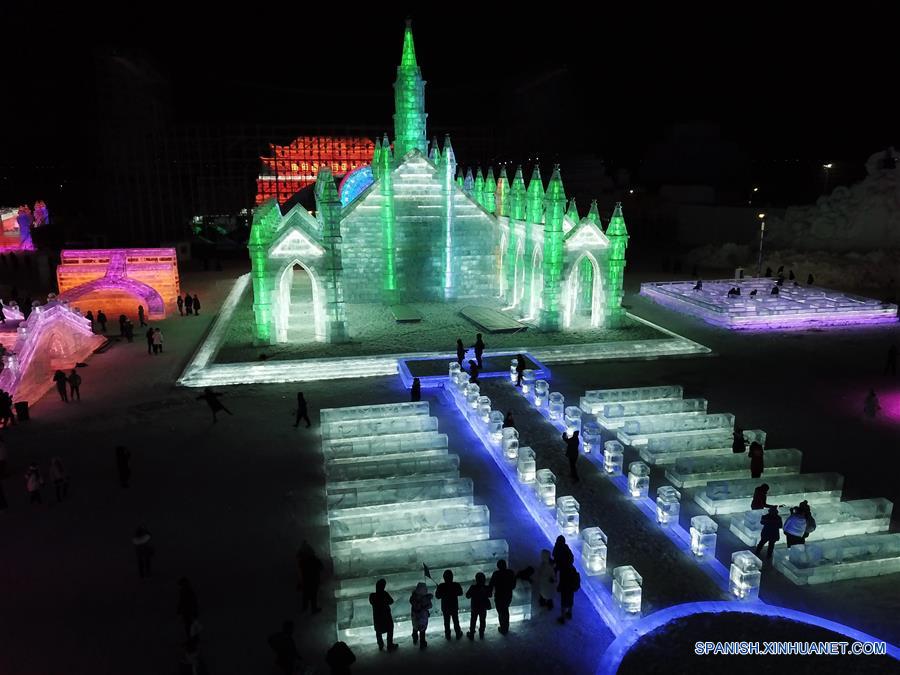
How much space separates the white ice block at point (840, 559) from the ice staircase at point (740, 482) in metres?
0.02

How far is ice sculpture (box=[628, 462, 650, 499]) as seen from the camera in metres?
13.8

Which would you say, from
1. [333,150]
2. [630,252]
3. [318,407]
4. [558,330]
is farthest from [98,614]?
[333,150]

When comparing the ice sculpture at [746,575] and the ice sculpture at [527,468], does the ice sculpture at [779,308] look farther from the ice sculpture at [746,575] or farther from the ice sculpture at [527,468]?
the ice sculpture at [746,575]

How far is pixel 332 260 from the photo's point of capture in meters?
25.5

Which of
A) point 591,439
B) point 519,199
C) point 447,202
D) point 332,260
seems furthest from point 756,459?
point 447,202

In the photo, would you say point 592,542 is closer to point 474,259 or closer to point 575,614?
point 575,614

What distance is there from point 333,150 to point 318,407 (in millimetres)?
48760

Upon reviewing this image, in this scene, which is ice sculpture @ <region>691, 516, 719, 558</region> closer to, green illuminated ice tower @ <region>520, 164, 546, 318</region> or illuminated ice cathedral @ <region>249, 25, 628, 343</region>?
illuminated ice cathedral @ <region>249, 25, 628, 343</region>

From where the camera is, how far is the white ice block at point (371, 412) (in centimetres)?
1758

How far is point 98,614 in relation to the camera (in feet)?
34.9

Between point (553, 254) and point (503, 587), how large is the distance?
18859 mm

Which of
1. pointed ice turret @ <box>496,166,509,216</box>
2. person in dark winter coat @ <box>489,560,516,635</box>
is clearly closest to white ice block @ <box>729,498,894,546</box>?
person in dark winter coat @ <box>489,560,516,635</box>

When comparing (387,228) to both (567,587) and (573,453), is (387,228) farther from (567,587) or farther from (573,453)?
(567,587)

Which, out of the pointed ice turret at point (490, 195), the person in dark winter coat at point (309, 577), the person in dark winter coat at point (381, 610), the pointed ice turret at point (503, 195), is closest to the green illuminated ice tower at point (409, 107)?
the pointed ice turret at point (490, 195)
